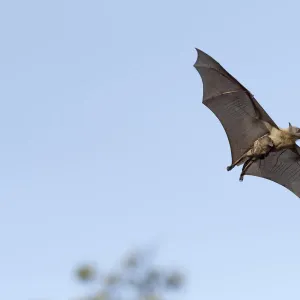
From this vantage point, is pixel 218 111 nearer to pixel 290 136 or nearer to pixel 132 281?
pixel 290 136

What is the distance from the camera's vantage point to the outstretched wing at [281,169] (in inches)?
893

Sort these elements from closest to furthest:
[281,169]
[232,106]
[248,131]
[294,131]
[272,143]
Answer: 1. [294,131]
2. [272,143]
3. [248,131]
4. [232,106]
5. [281,169]

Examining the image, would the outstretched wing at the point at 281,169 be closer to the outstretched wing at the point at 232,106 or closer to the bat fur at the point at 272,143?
the outstretched wing at the point at 232,106

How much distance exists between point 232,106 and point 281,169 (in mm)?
2586

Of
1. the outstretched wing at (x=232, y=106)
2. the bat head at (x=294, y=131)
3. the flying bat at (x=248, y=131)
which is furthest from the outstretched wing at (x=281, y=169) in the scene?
the bat head at (x=294, y=131)

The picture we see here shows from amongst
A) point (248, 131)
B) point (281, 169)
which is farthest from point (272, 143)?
point (281, 169)

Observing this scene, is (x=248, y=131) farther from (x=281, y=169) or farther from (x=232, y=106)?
(x=281, y=169)

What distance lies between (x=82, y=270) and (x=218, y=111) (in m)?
11.5

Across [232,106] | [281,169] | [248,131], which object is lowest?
[281,169]

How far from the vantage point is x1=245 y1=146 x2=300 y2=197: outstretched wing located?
22672 mm

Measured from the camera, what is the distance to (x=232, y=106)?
73.0 feet

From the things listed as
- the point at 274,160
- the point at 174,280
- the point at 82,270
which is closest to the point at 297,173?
the point at 274,160

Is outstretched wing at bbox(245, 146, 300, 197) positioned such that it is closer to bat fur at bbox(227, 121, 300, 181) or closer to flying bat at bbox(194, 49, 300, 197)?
flying bat at bbox(194, 49, 300, 197)

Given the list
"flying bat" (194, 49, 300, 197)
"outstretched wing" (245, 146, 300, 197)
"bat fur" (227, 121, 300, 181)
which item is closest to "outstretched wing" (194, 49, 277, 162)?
"flying bat" (194, 49, 300, 197)
